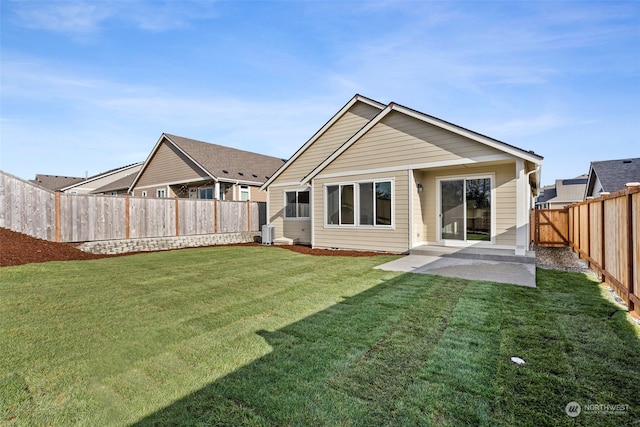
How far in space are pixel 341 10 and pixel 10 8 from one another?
33.4 ft

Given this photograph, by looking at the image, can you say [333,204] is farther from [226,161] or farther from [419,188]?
[226,161]

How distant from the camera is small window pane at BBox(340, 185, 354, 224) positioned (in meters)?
11.4

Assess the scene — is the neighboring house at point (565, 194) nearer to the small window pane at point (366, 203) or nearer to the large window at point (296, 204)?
the large window at point (296, 204)

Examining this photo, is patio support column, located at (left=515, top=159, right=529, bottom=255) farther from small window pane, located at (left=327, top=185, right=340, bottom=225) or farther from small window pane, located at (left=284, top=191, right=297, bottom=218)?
small window pane, located at (left=284, top=191, right=297, bottom=218)

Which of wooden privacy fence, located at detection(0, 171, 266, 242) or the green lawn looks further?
wooden privacy fence, located at detection(0, 171, 266, 242)

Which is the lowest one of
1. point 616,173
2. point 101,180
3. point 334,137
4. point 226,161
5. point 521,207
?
point 521,207

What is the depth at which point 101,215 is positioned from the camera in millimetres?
11633

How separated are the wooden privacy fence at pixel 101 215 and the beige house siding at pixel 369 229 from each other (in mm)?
6063

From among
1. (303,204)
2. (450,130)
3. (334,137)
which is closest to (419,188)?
(450,130)

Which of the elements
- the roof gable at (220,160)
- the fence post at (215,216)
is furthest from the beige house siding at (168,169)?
the fence post at (215,216)

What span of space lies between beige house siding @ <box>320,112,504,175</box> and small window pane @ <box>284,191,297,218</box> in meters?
3.42

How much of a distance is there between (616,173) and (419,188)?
47.2ft

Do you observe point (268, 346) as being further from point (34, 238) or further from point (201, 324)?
point (34, 238)

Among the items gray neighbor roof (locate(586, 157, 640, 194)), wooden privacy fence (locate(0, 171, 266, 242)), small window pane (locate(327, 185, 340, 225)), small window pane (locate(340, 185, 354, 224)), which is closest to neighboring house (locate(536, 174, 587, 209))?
gray neighbor roof (locate(586, 157, 640, 194))
